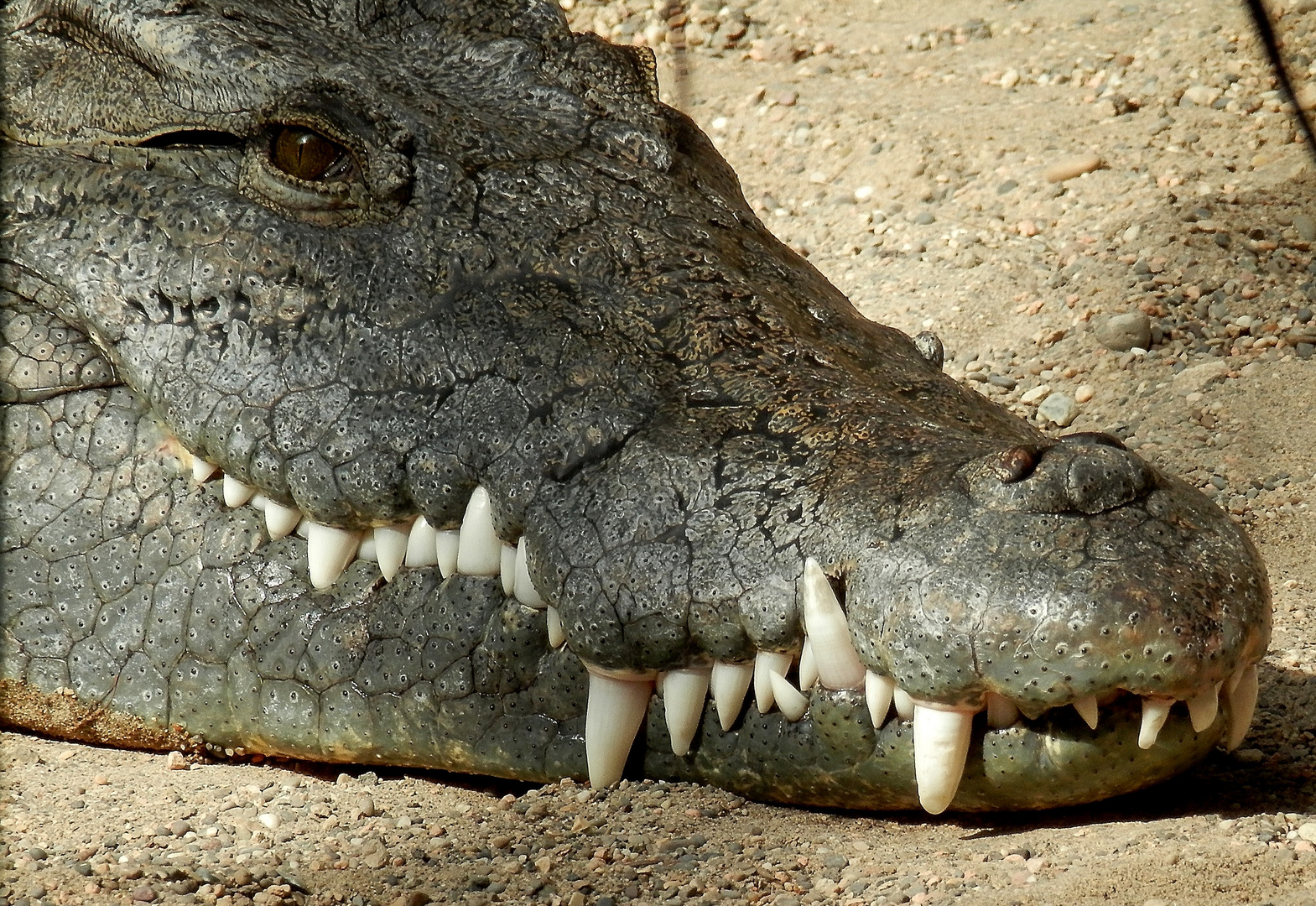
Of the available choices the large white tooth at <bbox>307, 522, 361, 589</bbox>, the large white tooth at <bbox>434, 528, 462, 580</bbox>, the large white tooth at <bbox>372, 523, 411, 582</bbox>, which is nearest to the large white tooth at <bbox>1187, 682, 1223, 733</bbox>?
the large white tooth at <bbox>434, 528, 462, 580</bbox>

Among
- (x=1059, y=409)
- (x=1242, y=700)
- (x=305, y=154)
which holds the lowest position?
(x=1242, y=700)

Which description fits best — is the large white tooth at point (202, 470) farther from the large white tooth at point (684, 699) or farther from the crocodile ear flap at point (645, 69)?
the crocodile ear flap at point (645, 69)

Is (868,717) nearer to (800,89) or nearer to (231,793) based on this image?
(231,793)

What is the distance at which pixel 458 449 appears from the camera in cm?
242

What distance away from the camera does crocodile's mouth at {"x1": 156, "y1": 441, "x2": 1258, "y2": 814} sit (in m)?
2.06

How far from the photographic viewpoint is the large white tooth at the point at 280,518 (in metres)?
2.63

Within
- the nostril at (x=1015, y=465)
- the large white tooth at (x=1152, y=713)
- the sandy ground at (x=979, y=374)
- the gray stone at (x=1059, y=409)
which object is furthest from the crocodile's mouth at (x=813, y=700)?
the gray stone at (x=1059, y=409)

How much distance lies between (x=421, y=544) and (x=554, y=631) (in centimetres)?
31

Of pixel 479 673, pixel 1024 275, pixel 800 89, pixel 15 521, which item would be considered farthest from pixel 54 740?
pixel 800 89

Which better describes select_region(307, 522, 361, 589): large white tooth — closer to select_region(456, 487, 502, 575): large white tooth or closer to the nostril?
select_region(456, 487, 502, 575): large white tooth

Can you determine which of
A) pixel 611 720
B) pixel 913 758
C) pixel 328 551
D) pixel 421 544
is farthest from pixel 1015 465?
pixel 328 551

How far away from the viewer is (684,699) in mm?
2279

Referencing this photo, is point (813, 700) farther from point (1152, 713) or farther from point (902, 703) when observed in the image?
point (1152, 713)

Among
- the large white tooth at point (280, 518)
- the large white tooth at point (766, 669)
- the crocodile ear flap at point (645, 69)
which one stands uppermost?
the crocodile ear flap at point (645, 69)
